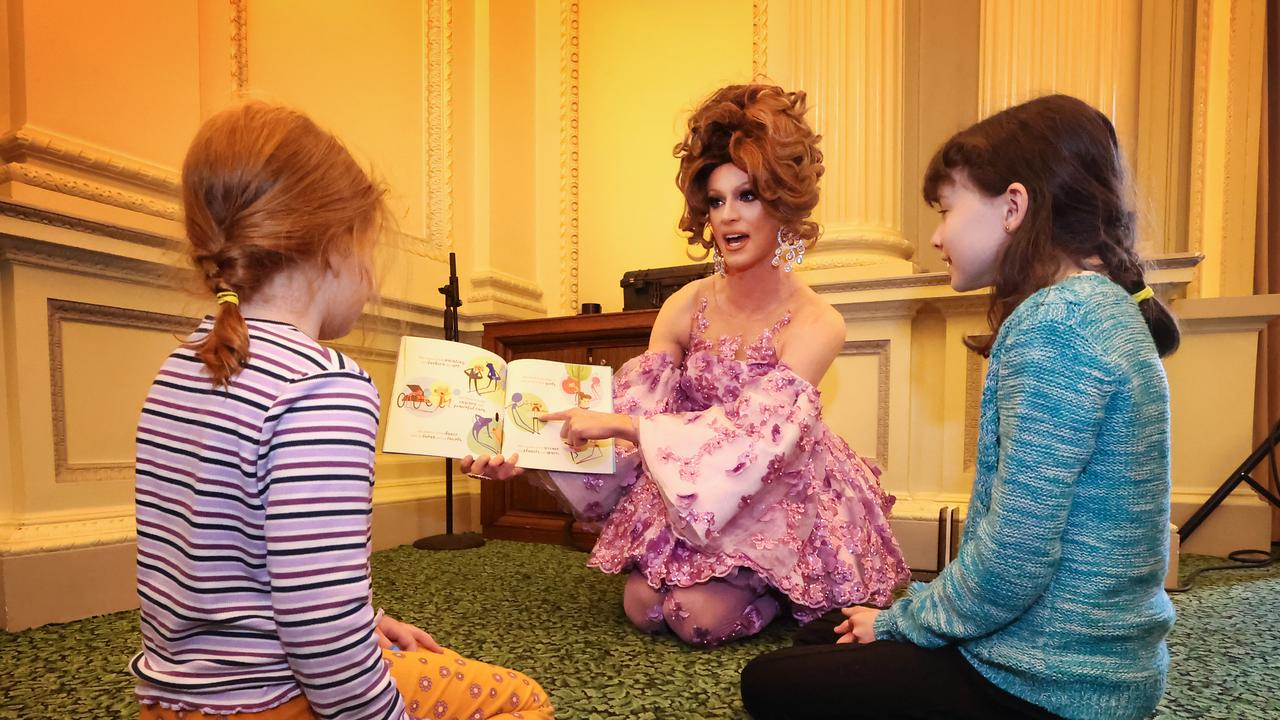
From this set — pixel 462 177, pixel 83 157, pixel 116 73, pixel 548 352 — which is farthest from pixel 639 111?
pixel 83 157

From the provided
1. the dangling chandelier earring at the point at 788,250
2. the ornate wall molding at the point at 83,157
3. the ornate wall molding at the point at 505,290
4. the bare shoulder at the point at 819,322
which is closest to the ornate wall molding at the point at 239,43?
the ornate wall molding at the point at 83,157

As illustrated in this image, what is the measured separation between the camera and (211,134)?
0.70 meters

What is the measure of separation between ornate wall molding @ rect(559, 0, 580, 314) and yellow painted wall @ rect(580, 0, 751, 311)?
0.07 meters

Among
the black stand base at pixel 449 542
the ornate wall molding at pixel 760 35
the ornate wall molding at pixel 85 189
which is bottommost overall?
the black stand base at pixel 449 542

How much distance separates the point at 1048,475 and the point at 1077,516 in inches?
3.7

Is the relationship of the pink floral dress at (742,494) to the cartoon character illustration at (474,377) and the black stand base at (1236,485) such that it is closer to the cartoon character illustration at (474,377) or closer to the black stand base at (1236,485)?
the cartoon character illustration at (474,377)

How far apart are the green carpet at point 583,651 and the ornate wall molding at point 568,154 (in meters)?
1.76

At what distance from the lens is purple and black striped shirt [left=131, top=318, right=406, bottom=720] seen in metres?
0.62

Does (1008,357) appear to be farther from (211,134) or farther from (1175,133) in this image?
(1175,133)

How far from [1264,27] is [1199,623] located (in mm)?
2896

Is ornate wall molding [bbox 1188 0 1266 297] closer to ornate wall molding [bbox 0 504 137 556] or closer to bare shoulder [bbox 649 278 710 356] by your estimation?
Result: bare shoulder [bbox 649 278 710 356]

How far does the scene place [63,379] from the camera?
5.71 feet

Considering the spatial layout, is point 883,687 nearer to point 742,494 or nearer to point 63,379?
point 742,494

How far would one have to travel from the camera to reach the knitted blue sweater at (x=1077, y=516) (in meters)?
0.81
